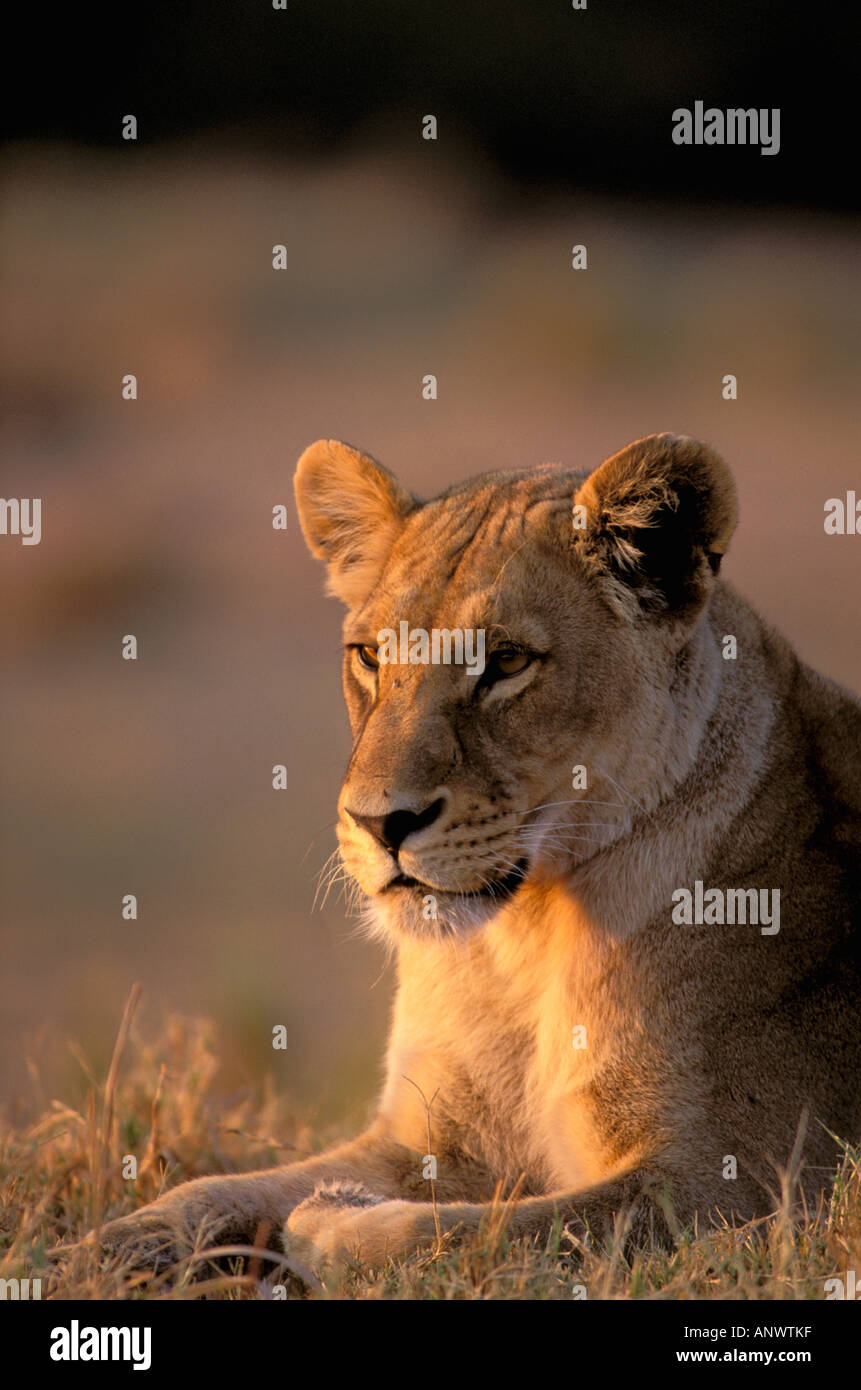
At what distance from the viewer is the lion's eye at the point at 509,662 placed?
3.76m

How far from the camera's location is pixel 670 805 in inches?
153

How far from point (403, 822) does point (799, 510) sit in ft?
28.1

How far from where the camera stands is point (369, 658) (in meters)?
4.00

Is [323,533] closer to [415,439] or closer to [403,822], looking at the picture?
[403,822]

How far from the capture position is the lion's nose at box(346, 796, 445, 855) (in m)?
3.52

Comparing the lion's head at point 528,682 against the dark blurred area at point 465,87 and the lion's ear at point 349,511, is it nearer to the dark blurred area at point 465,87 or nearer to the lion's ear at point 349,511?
the lion's ear at point 349,511

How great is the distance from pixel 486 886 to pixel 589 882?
35 cm

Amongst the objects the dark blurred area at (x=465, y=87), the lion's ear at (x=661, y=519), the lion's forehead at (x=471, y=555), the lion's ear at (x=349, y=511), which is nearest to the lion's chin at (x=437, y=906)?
the lion's forehead at (x=471, y=555)
